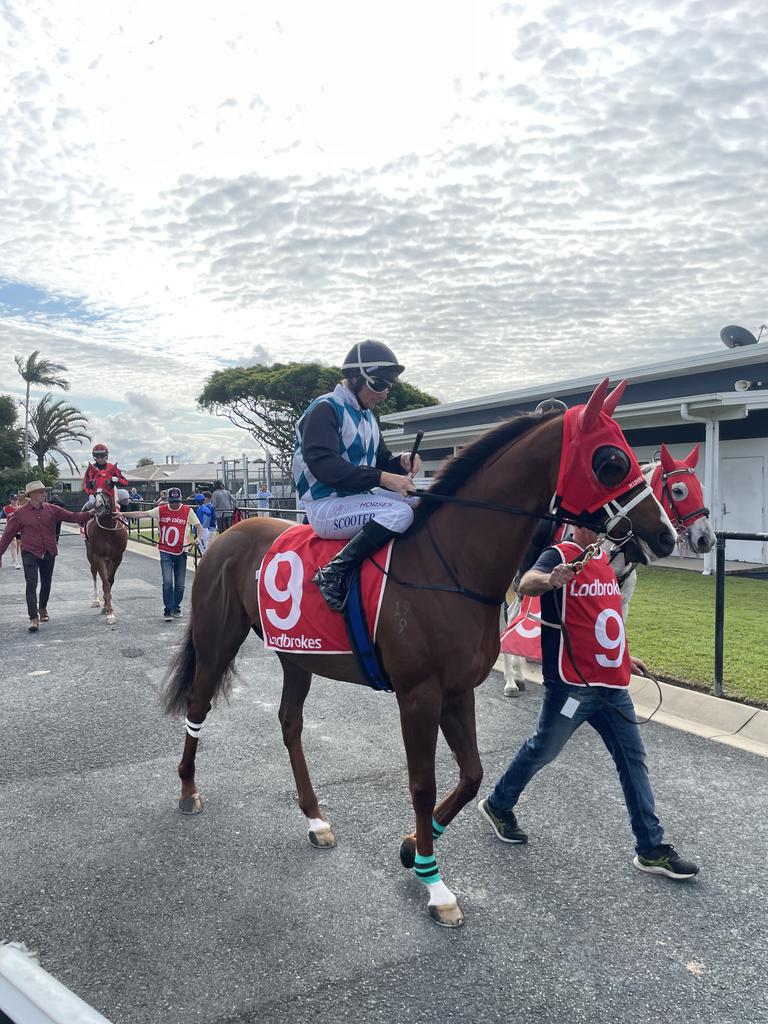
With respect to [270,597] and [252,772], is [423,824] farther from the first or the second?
[252,772]

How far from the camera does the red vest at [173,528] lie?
33.7 feet

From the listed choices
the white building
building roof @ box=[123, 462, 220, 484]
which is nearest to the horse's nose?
the white building

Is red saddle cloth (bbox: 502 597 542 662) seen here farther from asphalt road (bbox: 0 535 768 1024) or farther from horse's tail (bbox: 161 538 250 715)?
horse's tail (bbox: 161 538 250 715)

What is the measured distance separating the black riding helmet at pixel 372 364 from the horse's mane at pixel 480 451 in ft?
1.87

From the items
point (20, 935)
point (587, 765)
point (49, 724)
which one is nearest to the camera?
point (20, 935)

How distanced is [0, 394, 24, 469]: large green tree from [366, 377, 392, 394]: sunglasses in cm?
3370

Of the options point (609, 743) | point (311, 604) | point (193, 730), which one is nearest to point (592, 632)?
point (609, 743)

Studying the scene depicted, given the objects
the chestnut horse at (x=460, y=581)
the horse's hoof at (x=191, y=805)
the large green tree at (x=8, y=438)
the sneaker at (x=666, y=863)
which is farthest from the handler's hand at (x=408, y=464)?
the large green tree at (x=8, y=438)

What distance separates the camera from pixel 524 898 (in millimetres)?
3104

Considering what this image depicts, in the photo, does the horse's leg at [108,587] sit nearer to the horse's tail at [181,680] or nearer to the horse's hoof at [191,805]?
the horse's tail at [181,680]

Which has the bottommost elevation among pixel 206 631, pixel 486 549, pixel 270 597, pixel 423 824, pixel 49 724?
pixel 49 724

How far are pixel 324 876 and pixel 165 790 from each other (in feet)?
4.95

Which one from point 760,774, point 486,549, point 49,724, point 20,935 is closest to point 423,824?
point 486,549

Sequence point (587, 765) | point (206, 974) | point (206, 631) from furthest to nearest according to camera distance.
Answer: point (587, 765), point (206, 631), point (206, 974)
